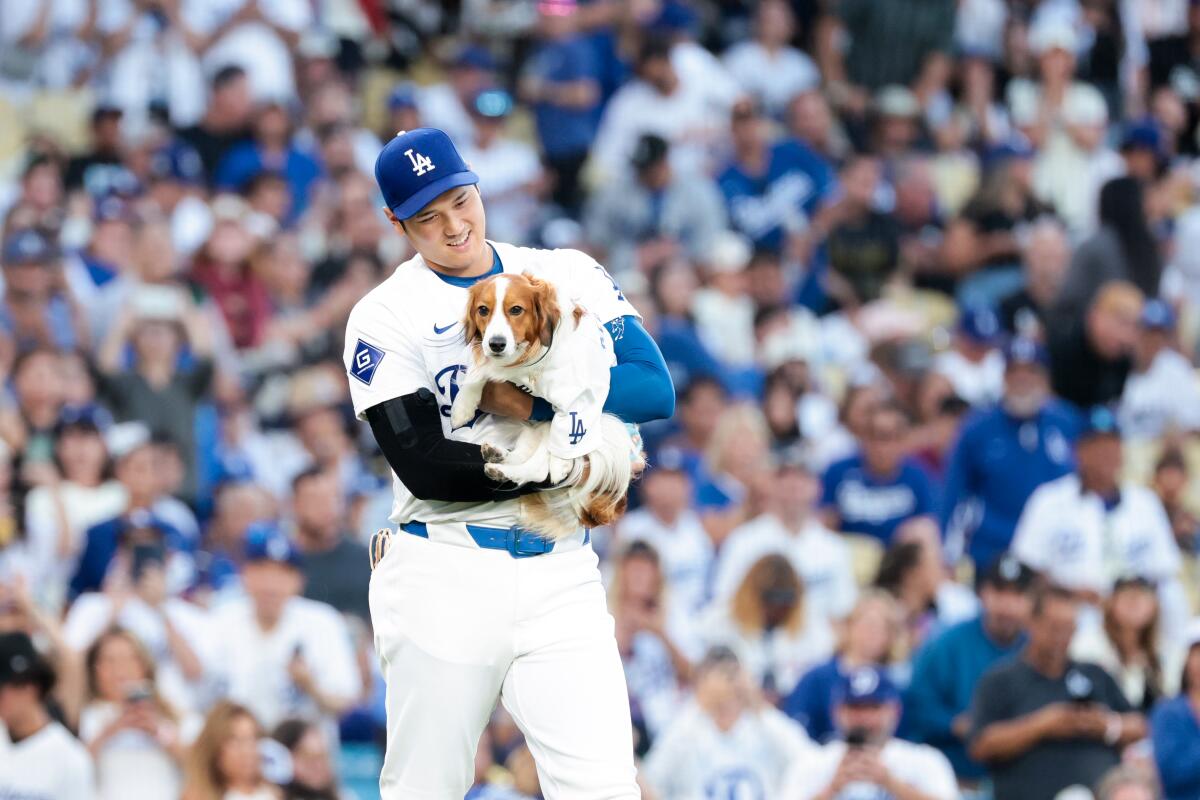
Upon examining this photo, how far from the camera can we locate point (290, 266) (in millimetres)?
10711

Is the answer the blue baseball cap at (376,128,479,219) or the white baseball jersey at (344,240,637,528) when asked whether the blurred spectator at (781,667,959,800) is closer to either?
the white baseball jersey at (344,240,637,528)

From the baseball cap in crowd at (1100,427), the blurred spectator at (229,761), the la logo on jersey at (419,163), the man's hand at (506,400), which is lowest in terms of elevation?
the baseball cap in crowd at (1100,427)

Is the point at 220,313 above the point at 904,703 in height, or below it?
above

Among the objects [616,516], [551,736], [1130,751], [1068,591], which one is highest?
[616,516]

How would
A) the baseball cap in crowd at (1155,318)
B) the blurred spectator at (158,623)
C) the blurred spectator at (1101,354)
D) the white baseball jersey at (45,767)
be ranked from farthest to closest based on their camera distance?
the baseball cap in crowd at (1155,318)
the blurred spectator at (1101,354)
the blurred spectator at (158,623)
the white baseball jersey at (45,767)

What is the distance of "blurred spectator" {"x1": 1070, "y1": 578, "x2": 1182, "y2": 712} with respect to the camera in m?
8.58

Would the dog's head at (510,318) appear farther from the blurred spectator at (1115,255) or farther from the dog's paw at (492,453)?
the blurred spectator at (1115,255)

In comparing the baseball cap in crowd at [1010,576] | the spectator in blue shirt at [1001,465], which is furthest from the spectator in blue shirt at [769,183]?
the baseball cap in crowd at [1010,576]

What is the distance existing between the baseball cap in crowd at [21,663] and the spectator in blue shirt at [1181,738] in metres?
4.17

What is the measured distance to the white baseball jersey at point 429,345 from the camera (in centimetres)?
411

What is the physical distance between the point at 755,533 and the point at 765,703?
1415mm

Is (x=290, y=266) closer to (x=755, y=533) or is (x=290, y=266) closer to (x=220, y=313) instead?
(x=220, y=313)

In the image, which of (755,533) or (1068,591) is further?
(755,533)

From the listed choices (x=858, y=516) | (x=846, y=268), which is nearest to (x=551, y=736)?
(x=858, y=516)
